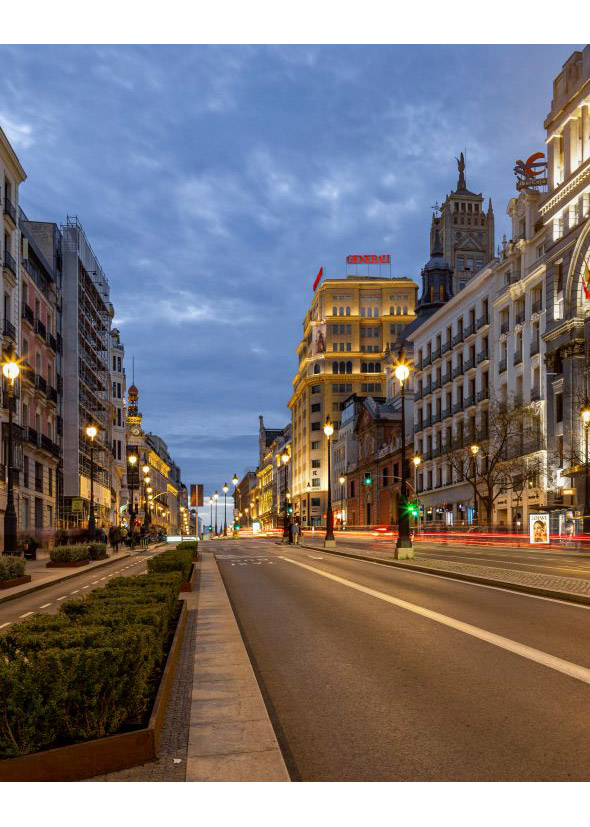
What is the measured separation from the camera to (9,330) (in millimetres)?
46656

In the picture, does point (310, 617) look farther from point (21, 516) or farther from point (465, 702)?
point (21, 516)

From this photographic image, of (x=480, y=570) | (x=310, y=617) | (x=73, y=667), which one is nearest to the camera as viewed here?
(x=73, y=667)

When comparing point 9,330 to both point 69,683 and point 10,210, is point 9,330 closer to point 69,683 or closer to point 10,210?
point 10,210

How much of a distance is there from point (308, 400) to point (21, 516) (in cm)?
10161

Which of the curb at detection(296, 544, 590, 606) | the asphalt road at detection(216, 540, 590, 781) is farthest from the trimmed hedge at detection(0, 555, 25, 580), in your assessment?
the curb at detection(296, 544, 590, 606)

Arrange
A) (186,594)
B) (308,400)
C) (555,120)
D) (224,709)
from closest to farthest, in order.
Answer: (224,709) < (186,594) < (555,120) < (308,400)

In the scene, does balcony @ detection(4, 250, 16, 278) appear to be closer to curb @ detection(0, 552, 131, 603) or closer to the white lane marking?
curb @ detection(0, 552, 131, 603)

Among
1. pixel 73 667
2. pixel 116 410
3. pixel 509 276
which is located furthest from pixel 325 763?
pixel 116 410

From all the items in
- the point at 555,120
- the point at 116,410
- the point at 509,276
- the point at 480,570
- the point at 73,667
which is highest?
the point at 555,120

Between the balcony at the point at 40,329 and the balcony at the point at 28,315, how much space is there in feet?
3.93

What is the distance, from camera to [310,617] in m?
14.3

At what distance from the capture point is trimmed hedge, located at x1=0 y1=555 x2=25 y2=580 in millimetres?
22828

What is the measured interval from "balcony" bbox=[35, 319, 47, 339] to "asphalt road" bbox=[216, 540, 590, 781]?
4262 cm

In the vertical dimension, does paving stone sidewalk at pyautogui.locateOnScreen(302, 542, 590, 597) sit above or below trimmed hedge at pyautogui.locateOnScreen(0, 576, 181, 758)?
below
